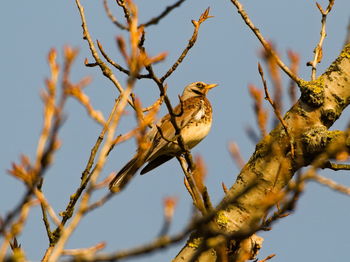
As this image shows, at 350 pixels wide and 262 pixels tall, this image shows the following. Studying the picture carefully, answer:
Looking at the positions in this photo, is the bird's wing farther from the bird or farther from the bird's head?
the bird's head

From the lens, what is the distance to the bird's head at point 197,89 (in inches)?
323

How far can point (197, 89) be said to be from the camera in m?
8.26

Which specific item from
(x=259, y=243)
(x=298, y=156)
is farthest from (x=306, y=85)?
(x=259, y=243)

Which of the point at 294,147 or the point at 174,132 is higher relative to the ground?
the point at 294,147

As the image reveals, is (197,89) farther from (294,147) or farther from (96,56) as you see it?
(294,147)

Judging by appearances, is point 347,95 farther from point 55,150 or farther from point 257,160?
point 55,150

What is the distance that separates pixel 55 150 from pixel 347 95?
9.98 ft

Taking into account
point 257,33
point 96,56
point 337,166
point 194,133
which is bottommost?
point 194,133

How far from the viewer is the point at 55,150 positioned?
1959 mm

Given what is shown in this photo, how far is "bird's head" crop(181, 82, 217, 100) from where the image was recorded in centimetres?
821

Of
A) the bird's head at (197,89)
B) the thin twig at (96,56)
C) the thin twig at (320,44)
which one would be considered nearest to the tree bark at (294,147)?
the thin twig at (320,44)

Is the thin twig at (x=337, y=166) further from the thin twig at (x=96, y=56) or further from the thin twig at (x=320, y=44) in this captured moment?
the thin twig at (x=96, y=56)

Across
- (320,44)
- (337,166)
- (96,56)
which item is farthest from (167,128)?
(337,166)

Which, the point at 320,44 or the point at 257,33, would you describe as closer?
the point at 257,33
